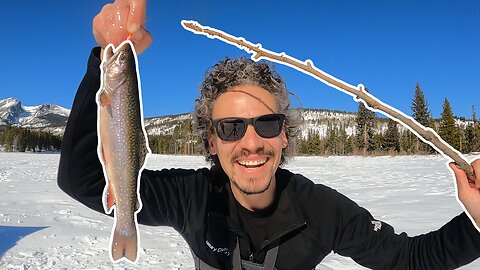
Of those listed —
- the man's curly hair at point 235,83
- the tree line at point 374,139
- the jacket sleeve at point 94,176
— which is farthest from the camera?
the tree line at point 374,139

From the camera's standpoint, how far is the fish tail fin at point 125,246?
69.8 inches

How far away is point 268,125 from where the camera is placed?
274 cm

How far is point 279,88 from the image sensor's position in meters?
3.11

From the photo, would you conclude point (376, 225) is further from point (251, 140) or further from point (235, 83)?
point (235, 83)

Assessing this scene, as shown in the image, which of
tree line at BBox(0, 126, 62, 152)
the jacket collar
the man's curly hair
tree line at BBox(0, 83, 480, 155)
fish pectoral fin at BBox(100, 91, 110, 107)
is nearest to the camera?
fish pectoral fin at BBox(100, 91, 110, 107)

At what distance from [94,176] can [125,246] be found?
0.63m

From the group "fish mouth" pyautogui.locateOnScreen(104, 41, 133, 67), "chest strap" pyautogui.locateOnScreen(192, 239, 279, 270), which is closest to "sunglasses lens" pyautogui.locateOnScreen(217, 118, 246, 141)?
"chest strap" pyautogui.locateOnScreen(192, 239, 279, 270)

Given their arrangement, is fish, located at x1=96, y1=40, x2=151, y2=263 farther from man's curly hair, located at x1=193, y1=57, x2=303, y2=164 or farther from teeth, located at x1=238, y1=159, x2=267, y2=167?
man's curly hair, located at x1=193, y1=57, x2=303, y2=164

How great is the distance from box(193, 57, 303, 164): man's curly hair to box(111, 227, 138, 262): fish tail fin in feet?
4.93

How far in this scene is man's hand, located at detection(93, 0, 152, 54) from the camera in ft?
5.63

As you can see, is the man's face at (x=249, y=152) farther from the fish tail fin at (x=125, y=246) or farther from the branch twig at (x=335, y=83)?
A: the branch twig at (x=335, y=83)

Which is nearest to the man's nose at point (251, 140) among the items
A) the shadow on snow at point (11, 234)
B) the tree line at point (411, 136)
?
the shadow on snow at point (11, 234)

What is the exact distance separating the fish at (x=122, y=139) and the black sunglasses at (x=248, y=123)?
994 mm

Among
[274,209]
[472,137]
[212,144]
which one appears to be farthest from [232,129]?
[472,137]
